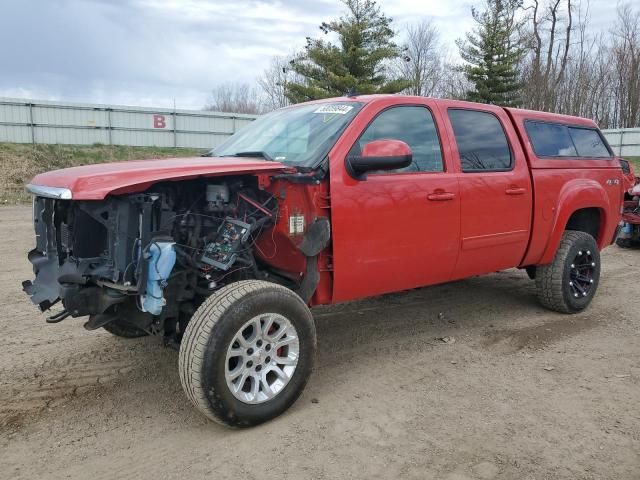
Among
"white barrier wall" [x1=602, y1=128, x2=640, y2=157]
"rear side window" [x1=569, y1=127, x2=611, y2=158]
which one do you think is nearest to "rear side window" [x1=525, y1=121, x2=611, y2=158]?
"rear side window" [x1=569, y1=127, x2=611, y2=158]

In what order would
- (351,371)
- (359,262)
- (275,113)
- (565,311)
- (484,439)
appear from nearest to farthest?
1. (484,439)
2. (359,262)
3. (351,371)
4. (275,113)
5. (565,311)

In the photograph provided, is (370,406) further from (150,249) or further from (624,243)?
(624,243)

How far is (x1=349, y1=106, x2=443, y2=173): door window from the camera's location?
13.4ft

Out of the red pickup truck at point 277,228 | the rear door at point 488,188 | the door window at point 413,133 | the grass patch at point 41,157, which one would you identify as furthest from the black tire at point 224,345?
the grass patch at point 41,157

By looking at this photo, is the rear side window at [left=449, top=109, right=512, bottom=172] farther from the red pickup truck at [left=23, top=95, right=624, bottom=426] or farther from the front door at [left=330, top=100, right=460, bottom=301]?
the front door at [left=330, top=100, right=460, bottom=301]

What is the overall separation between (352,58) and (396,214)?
23898 millimetres

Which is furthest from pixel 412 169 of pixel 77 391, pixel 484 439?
pixel 77 391

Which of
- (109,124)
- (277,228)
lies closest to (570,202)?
(277,228)

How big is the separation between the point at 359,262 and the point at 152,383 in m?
1.73

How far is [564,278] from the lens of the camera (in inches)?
216

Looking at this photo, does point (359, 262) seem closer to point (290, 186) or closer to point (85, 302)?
point (290, 186)

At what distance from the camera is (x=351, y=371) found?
13.6 feet

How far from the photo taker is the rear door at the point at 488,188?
14.9 feet

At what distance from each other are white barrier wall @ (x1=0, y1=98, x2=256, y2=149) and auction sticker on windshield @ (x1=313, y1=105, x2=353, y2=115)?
808 inches
